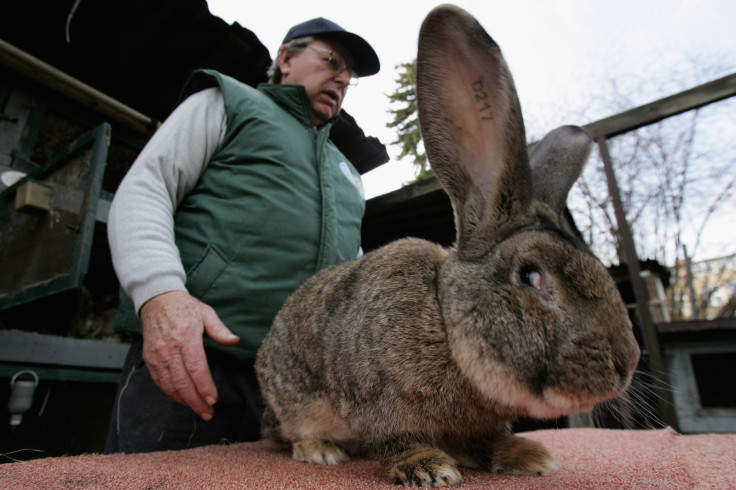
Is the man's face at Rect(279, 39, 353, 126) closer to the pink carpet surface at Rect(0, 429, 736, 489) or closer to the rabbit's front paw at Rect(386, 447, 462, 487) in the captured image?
the pink carpet surface at Rect(0, 429, 736, 489)

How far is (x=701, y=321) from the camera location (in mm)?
4105

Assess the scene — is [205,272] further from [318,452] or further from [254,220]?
[318,452]

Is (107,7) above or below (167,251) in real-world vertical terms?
above

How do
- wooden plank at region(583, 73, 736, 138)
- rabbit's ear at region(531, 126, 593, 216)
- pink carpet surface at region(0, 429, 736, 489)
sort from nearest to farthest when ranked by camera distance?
pink carpet surface at region(0, 429, 736, 489), rabbit's ear at region(531, 126, 593, 216), wooden plank at region(583, 73, 736, 138)

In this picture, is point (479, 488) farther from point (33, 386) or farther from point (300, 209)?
point (33, 386)

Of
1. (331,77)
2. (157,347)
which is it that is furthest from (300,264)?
(331,77)

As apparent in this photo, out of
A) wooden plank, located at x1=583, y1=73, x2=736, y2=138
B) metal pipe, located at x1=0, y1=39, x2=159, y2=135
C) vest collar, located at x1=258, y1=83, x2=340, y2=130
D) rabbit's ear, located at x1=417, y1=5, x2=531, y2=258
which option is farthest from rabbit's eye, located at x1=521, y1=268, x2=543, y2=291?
metal pipe, located at x1=0, y1=39, x2=159, y2=135

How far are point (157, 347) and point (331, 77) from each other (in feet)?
6.44

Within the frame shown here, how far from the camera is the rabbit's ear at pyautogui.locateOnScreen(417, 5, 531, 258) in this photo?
1407 millimetres

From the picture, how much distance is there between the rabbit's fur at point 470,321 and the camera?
1191 mm

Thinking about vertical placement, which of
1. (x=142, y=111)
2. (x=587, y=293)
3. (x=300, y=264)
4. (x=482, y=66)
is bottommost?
(x=587, y=293)

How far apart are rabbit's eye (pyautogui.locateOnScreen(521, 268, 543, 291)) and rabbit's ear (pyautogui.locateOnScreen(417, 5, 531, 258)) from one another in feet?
0.59

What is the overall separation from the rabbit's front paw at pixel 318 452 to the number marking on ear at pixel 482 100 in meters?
1.34

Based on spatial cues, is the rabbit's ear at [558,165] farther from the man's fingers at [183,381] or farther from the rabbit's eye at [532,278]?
the man's fingers at [183,381]
